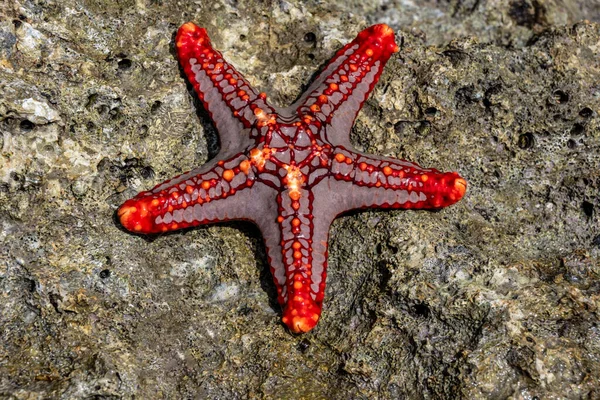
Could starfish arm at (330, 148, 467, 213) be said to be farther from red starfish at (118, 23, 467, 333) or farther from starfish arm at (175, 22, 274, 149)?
starfish arm at (175, 22, 274, 149)

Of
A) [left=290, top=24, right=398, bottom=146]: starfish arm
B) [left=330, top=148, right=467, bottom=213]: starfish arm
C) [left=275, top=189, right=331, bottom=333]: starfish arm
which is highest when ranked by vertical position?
[left=290, top=24, right=398, bottom=146]: starfish arm

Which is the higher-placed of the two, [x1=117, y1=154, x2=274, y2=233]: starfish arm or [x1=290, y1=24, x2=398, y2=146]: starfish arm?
[x1=290, y1=24, x2=398, y2=146]: starfish arm

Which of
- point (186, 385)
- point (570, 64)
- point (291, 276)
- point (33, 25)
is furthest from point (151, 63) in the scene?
point (570, 64)

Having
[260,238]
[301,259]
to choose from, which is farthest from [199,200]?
[301,259]

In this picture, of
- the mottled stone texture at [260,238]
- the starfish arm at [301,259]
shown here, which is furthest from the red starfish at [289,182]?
the mottled stone texture at [260,238]

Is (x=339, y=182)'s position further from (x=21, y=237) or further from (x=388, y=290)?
(x=21, y=237)

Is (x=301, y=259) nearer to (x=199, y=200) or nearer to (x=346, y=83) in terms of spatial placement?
(x=199, y=200)

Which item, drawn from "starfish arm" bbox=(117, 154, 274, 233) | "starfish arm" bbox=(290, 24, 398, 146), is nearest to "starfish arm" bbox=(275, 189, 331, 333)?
"starfish arm" bbox=(117, 154, 274, 233)
